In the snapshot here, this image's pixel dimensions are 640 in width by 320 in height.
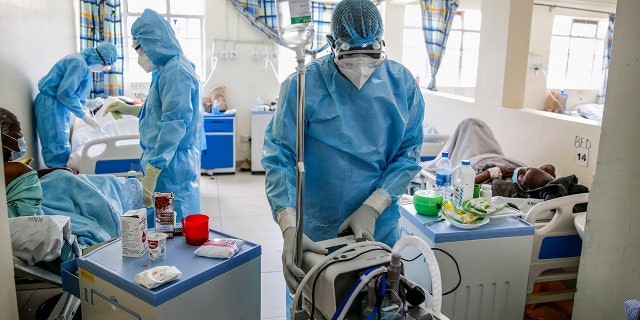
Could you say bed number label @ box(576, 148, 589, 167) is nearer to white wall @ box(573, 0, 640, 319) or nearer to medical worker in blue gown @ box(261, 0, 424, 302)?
white wall @ box(573, 0, 640, 319)

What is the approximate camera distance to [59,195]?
209 centimetres

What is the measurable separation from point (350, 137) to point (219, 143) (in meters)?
3.73

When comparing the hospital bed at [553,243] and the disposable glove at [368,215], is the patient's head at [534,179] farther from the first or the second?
the disposable glove at [368,215]

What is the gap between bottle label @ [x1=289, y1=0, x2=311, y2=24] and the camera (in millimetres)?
1033

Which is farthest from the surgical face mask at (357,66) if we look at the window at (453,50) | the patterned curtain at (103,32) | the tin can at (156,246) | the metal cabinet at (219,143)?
the window at (453,50)

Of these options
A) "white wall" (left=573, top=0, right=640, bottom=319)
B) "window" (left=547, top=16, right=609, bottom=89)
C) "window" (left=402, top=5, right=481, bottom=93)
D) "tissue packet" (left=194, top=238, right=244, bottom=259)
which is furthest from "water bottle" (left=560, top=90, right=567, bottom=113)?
"tissue packet" (left=194, top=238, right=244, bottom=259)

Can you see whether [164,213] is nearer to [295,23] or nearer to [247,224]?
[295,23]

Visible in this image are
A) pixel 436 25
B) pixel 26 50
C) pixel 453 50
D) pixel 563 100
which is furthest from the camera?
pixel 453 50

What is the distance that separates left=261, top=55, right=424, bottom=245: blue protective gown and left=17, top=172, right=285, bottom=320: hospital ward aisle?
41.0 inches

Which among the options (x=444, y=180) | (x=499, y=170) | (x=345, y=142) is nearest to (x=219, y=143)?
(x=499, y=170)

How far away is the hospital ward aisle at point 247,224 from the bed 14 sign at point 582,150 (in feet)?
5.89

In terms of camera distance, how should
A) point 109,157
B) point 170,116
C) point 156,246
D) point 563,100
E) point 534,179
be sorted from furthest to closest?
1. point 563,100
2. point 109,157
3. point 534,179
4. point 170,116
5. point 156,246

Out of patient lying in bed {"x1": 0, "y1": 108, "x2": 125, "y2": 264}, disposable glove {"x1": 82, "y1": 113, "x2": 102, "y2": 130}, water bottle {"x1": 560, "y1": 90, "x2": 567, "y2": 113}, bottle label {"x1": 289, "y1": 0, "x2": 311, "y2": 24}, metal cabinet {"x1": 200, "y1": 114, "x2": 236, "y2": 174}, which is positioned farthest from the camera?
water bottle {"x1": 560, "y1": 90, "x2": 567, "y2": 113}

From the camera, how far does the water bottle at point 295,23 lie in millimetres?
1035
